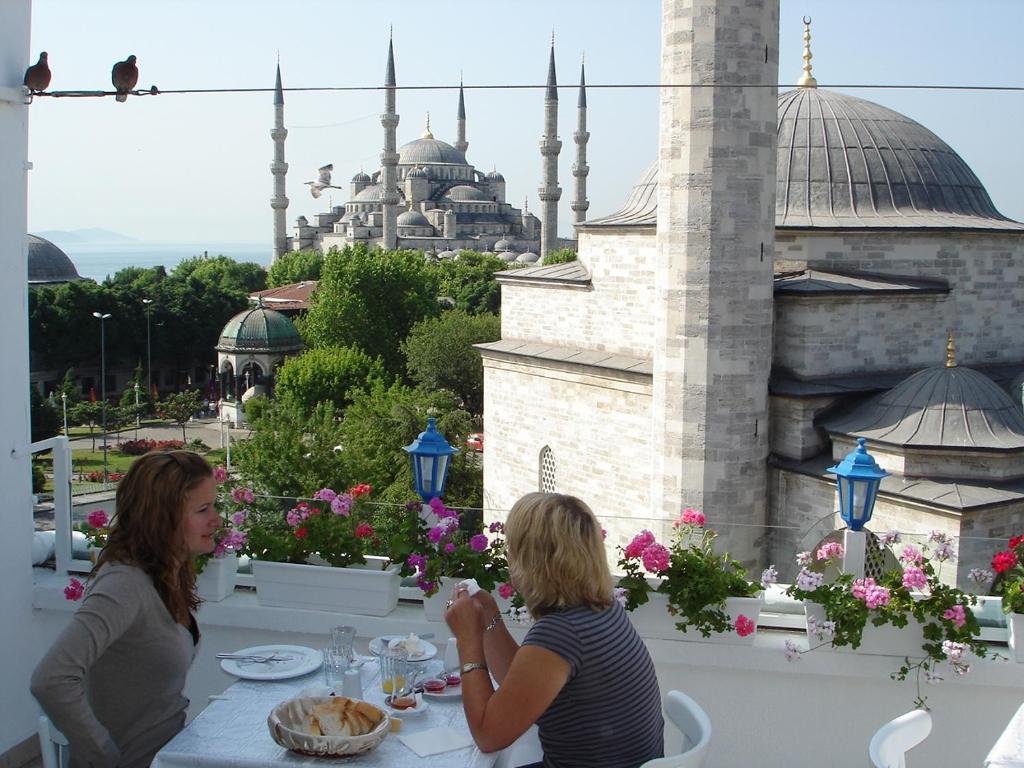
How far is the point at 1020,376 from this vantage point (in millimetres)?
13773

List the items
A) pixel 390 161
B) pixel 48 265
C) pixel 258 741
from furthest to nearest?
pixel 390 161
pixel 48 265
pixel 258 741

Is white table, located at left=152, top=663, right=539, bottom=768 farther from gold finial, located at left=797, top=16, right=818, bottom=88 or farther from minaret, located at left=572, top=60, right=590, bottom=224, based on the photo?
minaret, located at left=572, top=60, right=590, bottom=224

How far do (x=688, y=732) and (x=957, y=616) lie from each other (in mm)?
1435

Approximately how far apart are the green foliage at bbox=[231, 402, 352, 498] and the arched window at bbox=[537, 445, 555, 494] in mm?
7980

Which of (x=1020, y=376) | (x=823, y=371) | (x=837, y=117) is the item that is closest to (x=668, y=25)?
(x=823, y=371)

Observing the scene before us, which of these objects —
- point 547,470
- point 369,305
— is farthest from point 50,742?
point 369,305

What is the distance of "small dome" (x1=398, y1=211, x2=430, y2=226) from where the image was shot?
77500 millimetres

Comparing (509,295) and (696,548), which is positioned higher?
(509,295)

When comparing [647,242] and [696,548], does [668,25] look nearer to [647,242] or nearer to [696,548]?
[647,242]

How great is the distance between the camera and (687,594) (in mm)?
3924

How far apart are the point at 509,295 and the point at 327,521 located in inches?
442

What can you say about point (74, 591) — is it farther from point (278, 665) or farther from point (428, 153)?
point (428, 153)

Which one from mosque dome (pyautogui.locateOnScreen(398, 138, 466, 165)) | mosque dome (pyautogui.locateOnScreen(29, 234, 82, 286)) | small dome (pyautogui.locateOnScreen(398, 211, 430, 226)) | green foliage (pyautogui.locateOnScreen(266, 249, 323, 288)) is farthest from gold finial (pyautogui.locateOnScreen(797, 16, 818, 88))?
mosque dome (pyautogui.locateOnScreen(398, 138, 466, 165))

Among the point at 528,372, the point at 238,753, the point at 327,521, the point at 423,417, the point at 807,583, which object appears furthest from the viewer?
the point at 423,417
